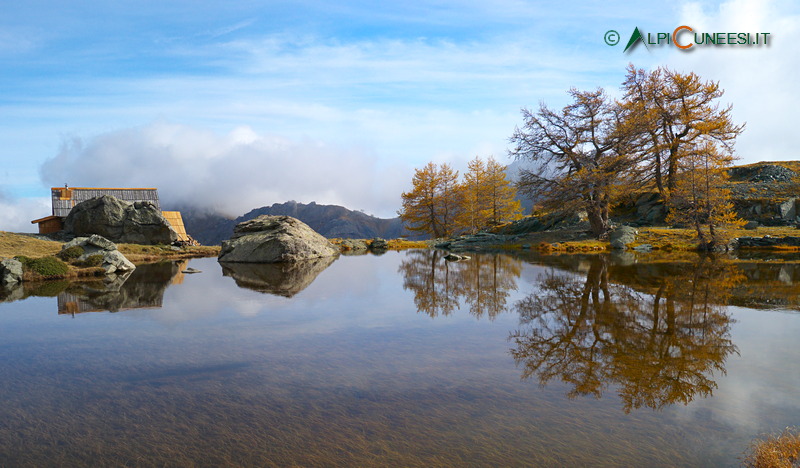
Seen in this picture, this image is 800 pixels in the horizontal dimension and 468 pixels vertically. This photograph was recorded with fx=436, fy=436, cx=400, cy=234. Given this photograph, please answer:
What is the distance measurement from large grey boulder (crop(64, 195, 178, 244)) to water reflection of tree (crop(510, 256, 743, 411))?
35.8m

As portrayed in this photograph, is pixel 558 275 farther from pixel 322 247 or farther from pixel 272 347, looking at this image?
pixel 322 247

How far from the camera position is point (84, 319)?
10.8 m

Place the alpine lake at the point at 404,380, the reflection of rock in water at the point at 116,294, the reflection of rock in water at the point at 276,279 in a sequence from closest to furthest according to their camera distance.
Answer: the alpine lake at the point at 404,380 < the reflection of rock in water at the point at 116,294 < the reflection of rock in water at the point at 276,279

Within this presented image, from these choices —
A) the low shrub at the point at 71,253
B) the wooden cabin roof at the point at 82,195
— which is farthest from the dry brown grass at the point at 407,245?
the low shrub at the point at 71,253

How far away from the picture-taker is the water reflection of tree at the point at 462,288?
11375mm

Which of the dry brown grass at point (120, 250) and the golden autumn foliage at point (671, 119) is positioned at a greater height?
the golden autumn foliage at point (671, 119)

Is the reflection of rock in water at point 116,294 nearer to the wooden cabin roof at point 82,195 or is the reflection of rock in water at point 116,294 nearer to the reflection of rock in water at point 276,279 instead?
the reflection of rock in water at point 276,279

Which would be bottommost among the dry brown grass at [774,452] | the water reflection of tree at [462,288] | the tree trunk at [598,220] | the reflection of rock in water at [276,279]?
the dry brown grass at [774,452]

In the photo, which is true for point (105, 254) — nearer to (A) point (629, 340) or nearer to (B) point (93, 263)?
(B) point (93, 263)

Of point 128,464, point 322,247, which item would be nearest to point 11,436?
point 128,464

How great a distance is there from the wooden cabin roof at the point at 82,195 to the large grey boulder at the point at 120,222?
5.54 meters

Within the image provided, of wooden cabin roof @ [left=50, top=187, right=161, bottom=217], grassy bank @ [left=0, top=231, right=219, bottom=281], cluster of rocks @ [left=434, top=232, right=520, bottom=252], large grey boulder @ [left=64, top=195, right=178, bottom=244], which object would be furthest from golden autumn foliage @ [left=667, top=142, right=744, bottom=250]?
wooden cabin roof @ [left=50, top=187, right=161, bottom=217]

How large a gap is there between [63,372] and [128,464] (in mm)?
3909

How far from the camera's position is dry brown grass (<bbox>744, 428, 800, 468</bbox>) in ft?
12.7
